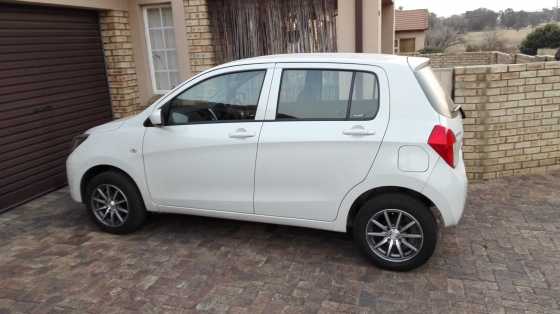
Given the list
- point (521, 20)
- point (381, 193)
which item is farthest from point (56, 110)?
point (521, 20)

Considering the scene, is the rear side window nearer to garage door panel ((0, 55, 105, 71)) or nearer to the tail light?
the tail light

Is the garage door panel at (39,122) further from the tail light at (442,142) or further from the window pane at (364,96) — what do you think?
the tail light at (442,142)

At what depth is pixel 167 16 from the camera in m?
7.40

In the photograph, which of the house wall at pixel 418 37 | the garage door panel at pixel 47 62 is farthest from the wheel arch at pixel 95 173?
the house wall at pixel 418 37

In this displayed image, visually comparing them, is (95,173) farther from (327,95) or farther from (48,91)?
(327,95)

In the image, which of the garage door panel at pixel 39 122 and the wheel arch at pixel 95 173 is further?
the garage door panel at pixel 39 122

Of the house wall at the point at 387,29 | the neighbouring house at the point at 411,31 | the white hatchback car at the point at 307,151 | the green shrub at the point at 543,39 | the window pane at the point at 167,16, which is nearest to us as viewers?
the white hatchback car at the point at 307,151

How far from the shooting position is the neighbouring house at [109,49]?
5.61 m

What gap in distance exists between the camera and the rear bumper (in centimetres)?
345

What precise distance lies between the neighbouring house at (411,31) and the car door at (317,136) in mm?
28143

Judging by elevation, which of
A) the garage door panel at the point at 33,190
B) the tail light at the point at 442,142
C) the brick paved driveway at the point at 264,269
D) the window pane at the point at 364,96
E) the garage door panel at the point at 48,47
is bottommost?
the brick paved driveway at the point at 264,269

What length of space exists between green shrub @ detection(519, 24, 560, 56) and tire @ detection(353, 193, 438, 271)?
2399 centimetres

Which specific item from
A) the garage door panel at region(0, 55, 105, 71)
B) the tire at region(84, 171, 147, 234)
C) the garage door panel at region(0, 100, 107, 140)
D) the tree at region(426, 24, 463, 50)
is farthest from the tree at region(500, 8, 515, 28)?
the tire at region(84, 171, 147, 234)

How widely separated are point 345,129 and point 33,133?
14.6 feet
